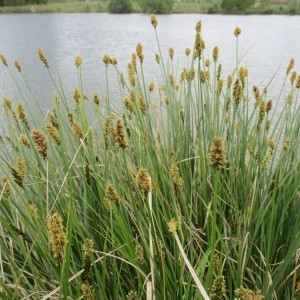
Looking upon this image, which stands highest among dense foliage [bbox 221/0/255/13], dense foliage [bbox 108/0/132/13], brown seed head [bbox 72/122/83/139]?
dense foliage [bbox 108/0/132/13]

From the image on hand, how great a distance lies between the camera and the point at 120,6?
19.9 metres

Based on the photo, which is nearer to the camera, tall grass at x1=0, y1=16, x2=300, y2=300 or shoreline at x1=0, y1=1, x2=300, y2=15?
tall grass at x1=0, y1=16, x2=300, y2=300

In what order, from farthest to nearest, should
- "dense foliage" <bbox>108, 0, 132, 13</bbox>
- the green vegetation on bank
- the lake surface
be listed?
"dense foliage" <bbox>108, 0, 132, 13</bbox> < the green vegetation on bank < the lake surface

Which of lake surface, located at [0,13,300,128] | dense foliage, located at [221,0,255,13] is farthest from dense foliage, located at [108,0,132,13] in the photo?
lake surface, located at [0,13,300,128]

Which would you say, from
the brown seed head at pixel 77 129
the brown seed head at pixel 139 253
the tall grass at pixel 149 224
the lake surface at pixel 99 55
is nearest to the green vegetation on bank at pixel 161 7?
the lake surface at pixel 99 55

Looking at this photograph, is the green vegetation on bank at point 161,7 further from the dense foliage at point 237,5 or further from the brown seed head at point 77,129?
the brown seed head at point 77,129

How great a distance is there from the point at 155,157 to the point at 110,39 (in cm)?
727

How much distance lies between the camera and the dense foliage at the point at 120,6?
64.0 ft

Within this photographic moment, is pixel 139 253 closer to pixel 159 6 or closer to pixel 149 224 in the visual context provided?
pixel 149 224

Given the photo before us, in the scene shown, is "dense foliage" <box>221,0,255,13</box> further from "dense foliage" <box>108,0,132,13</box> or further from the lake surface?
the lake surface

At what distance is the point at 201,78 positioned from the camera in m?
1.31

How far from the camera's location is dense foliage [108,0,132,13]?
19516 mm

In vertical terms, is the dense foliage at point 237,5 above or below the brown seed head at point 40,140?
above

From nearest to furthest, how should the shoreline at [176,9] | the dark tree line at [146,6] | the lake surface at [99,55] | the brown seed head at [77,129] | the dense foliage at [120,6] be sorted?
the brown seed head at [77,129] → the lake surface at [99,55] → the shoreline at [176,9] → the dark tree line at [146,6] → the dense foliage at [120,6]
